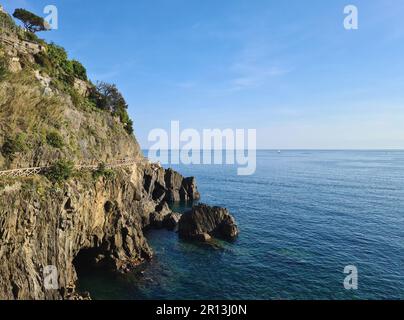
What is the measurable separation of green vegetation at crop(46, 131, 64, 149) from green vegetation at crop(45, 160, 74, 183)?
4.10m

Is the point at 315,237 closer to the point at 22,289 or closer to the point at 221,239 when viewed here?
the point at 221,239

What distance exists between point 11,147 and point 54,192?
759 centimetres

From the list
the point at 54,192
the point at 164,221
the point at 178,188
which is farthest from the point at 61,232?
the point at 178,188

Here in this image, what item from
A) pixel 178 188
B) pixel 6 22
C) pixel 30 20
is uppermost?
pixel 30 20

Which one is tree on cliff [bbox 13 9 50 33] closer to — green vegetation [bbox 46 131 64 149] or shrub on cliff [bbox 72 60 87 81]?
shrub on cliff [bbox 72 60 87 81]

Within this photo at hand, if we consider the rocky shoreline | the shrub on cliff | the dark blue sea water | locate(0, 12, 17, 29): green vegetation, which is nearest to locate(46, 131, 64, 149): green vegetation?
the rocky shoreline

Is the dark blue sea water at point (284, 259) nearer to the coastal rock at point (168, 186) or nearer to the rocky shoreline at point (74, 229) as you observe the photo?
the rocky shoreline at point (74, 229)

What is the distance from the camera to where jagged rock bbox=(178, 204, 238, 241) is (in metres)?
58.1

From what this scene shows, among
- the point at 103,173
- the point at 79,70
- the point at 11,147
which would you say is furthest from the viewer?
the point at 79,70

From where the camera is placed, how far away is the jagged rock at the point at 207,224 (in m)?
58.1

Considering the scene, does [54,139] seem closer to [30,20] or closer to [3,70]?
[3,70]

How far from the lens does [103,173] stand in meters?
48.8

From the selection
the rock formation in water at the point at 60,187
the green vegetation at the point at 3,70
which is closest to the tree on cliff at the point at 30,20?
the rock formation in water at the point at 60,187

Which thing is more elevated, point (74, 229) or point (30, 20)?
point (30, 20)
